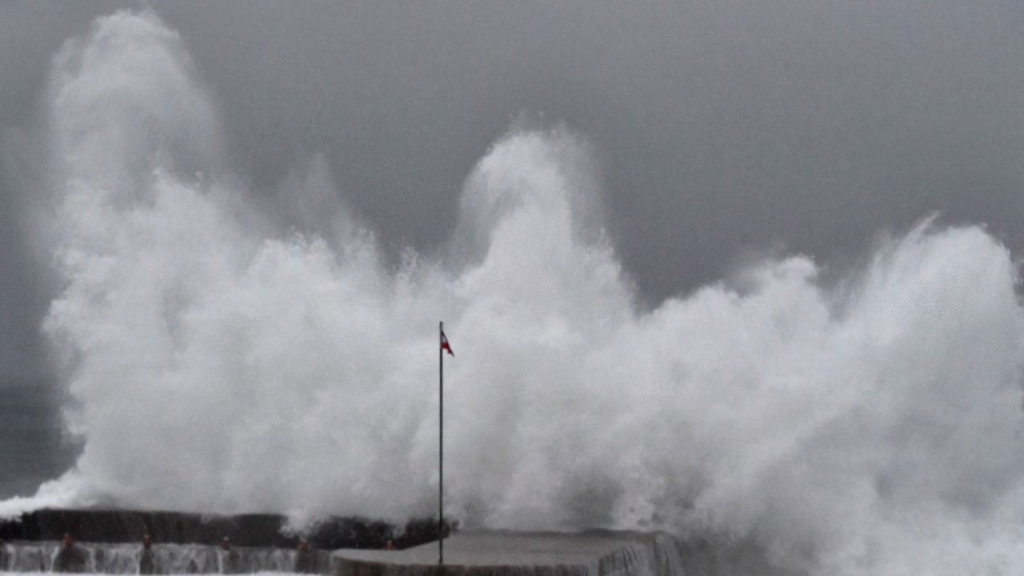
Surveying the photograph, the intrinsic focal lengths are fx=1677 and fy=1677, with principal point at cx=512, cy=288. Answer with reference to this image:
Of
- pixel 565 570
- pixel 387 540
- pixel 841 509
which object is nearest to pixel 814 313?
pixel 841 509

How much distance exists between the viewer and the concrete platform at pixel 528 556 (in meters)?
21.1

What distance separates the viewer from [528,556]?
22.4 metres

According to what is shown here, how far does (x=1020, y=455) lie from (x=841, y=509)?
21.5 feet

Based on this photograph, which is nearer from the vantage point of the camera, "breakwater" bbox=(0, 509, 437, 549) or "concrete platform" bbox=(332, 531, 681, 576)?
"concrete platform" bbox=(332, 531, 681, 576)

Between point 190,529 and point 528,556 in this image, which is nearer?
point 528,556

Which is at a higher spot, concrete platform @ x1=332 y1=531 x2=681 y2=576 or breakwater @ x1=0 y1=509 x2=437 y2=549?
breakwater @ x1=0 y1=509 x2=437 y2=549

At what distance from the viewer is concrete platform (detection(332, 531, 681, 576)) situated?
21.1 metres

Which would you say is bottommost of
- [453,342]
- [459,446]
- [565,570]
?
[565,570]

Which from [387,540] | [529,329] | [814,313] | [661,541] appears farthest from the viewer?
[814,313]

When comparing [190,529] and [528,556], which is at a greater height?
[190,529]

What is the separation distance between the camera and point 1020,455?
1310 inches

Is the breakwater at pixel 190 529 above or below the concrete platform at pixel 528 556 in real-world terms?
above

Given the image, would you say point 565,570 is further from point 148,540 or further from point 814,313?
point 814,313

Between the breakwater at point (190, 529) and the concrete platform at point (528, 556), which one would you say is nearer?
the concrete platform at point (528, 556)
